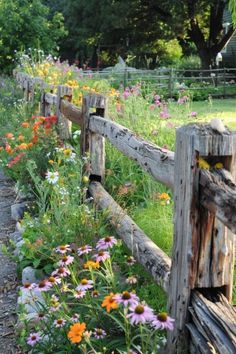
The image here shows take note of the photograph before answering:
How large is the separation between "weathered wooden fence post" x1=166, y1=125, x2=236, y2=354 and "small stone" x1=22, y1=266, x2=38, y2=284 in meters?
1.72

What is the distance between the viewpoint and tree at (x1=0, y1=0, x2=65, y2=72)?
16078mm

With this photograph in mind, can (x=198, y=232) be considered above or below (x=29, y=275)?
above

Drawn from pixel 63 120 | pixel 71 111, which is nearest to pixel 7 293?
pixel 71 111

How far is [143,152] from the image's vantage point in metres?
3.52

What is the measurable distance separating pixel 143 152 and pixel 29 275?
1331 millimetres

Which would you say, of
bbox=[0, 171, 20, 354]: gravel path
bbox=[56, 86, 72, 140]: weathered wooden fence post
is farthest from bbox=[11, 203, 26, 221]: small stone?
bbox=[56, 86, 72, 140]: weathered wooden fence post

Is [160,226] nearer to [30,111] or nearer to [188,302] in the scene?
[188,302]

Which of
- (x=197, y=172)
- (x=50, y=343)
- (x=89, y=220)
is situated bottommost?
(x=50, y=343)

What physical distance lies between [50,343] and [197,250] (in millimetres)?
911

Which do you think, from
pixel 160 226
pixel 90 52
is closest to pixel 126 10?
pixel 90 52

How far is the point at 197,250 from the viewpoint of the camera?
2.49 meters

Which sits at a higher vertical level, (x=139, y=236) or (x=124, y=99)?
(x=124, y=99)

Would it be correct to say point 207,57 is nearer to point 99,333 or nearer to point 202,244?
point 202,244

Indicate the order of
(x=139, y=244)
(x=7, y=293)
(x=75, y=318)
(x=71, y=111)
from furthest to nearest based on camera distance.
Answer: (x=71, y=111) < (x=7, y=293) < (x=139, y=244) < (x=75, y=318)
